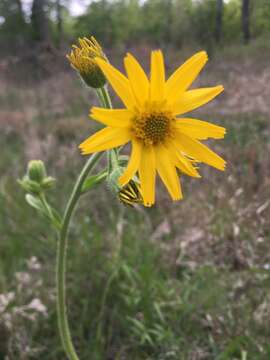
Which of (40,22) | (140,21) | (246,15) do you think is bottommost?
(246,15)

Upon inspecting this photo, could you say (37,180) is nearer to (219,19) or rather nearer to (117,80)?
(117,80)

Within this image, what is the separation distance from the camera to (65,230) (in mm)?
1605

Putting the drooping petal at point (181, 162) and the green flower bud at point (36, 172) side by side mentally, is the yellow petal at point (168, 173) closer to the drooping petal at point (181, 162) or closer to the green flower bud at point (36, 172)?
the drooping petal at point (181, 162)

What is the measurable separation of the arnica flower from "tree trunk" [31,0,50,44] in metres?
12.7

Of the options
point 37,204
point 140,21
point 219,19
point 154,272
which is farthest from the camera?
point 140,21

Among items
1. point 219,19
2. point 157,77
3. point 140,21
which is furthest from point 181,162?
point 140,21

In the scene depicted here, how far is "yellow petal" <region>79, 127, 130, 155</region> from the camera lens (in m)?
1.18

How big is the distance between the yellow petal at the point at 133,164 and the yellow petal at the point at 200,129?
0.14m

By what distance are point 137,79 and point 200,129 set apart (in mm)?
248

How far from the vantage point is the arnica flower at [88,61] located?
1422 millimetres

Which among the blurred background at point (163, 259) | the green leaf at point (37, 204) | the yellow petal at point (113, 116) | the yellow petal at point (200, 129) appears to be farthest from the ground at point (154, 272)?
the yellow petal at point (113, 116)

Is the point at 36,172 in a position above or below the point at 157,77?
below

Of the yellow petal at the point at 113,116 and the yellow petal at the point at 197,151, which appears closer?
the yellow petal at the point at 113,116

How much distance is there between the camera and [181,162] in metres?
1.38
